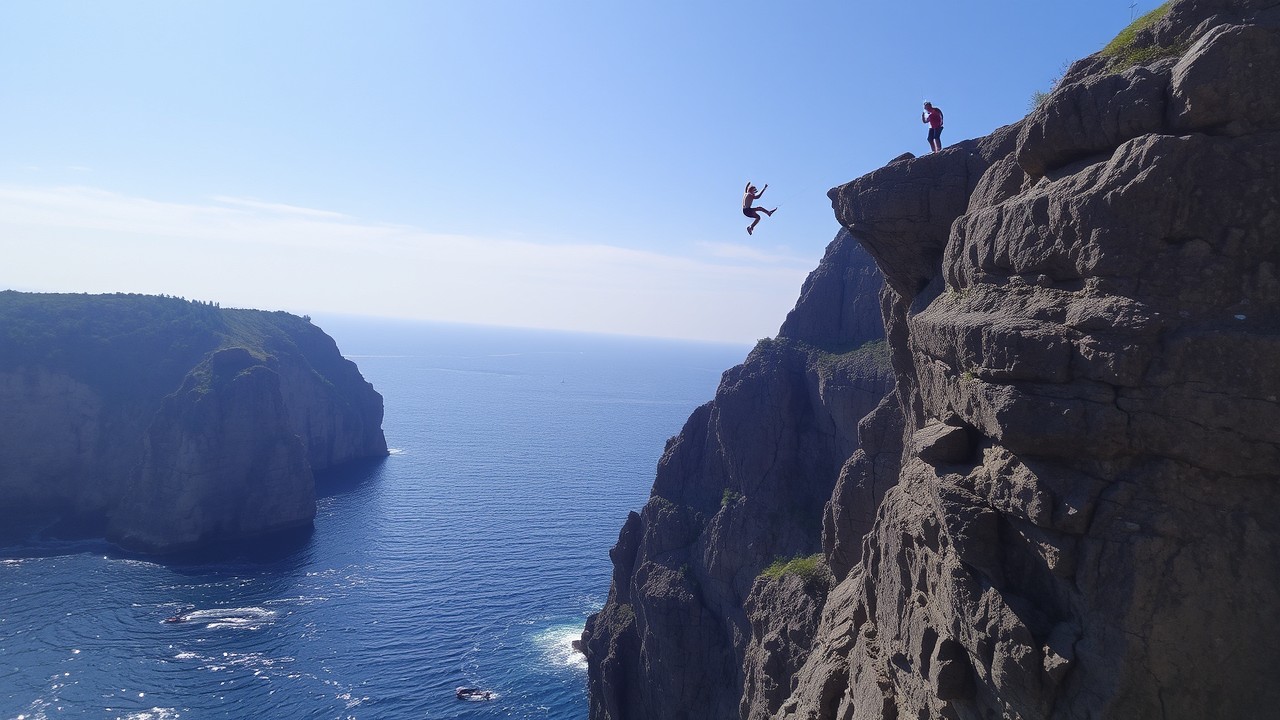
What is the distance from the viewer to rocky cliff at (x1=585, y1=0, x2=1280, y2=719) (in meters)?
10.1

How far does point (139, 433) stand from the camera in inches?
3907

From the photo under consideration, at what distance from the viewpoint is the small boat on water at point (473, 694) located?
54656mm

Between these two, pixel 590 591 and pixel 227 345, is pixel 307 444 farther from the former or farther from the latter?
pixel 590 591

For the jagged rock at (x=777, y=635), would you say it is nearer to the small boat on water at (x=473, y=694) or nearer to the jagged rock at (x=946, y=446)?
the jagged rock at (x=946, y=446)

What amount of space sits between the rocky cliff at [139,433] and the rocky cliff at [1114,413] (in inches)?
3833

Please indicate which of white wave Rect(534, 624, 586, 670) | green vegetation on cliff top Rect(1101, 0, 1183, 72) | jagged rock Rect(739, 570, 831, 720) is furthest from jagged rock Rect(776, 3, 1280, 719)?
white wave Rect(534, 624, 586, 670)

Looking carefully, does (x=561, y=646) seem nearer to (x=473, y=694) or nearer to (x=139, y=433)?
(x=473, y=694)

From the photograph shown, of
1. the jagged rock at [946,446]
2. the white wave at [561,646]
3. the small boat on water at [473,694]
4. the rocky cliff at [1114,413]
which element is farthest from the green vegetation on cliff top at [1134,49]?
the white wave at [561,646]

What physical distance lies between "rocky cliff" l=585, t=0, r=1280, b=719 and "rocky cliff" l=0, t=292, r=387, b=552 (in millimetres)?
97350

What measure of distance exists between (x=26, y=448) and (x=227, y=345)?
33.4m

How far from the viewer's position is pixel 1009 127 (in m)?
18.5

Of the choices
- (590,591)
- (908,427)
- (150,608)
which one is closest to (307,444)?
(150,608)

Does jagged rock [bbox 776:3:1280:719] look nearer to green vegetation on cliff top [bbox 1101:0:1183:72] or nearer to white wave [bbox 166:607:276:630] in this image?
green vegetation on cliff top [bbox 1101:0:1183:72]

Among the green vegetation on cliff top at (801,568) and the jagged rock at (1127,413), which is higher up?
the jagged rock at (1127,413)
